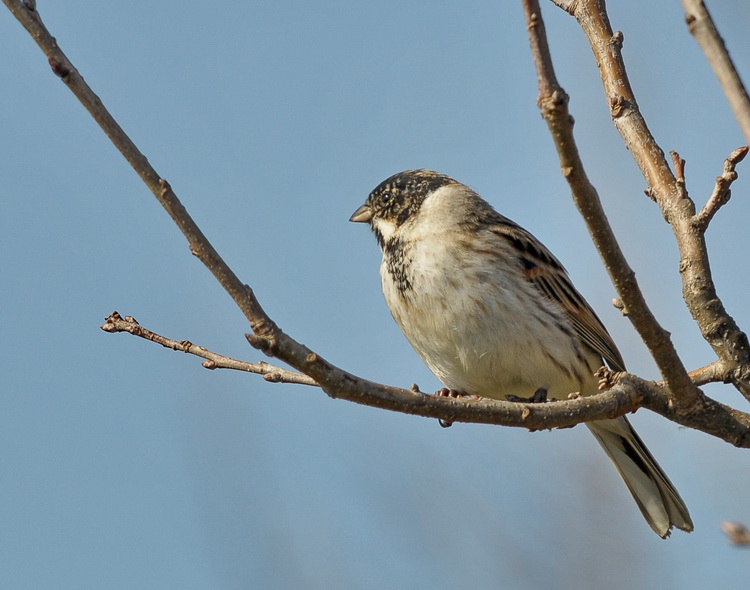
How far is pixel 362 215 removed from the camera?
6.32m

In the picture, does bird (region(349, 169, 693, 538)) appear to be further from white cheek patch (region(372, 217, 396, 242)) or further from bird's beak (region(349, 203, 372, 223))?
bird's beak (region(349, 203, 372, 223))

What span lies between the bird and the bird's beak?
0.83ft

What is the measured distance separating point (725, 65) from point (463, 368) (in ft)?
11.5

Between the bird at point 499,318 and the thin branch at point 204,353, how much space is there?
1.52 metres

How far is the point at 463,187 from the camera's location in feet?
20.7

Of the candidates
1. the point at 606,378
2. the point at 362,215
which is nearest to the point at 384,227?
the point at 362,215

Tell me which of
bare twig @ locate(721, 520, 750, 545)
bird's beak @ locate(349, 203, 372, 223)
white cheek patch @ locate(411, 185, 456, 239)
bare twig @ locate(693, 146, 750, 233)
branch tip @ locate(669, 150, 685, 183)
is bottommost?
bare twig @ locate(721, 520, 750, 545)

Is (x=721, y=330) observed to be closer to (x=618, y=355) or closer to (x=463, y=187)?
(x=618, y=355)

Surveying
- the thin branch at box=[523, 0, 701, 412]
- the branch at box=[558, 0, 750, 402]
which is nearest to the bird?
the branch at box=[558, 0, 750, 402]

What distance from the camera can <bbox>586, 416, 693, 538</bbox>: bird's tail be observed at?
5.17m

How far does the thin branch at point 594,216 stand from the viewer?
233cm

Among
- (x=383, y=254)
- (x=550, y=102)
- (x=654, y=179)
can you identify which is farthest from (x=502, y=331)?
(x=550, y=102)

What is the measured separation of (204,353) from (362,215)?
2.63 m

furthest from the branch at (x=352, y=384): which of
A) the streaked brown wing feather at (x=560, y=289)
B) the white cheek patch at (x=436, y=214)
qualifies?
the streaked brown wing feather at (x=560, y=289)
